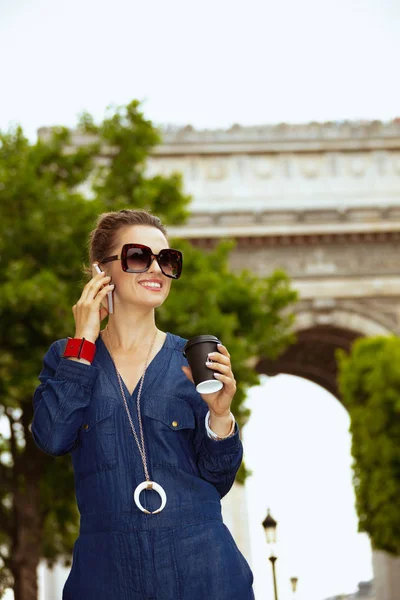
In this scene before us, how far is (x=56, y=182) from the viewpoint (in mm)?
21641

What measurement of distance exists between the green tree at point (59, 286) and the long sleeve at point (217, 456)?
14.4 m

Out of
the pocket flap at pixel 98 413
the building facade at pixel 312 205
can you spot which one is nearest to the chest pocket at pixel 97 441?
the pocket flap at pixel 98 413

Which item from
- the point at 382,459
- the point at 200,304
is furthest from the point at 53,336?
the point at 382,459

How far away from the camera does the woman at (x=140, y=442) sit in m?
3.40

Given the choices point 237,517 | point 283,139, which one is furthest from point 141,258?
point 237,517

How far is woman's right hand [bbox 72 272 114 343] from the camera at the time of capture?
3.73 m

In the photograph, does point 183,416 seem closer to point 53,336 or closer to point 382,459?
point 53,336

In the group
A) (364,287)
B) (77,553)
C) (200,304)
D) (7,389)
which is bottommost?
(77,553)

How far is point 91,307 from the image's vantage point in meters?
3.78

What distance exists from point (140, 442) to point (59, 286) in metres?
15.0

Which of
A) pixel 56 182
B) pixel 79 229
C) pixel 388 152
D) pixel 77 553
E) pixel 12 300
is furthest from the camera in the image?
pixel 388 152

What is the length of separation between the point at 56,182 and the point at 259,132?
1318cm

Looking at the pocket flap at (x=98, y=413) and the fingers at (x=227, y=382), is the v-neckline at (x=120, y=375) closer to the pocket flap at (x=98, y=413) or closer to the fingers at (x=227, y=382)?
the pocket flap at (x=98, y=413)

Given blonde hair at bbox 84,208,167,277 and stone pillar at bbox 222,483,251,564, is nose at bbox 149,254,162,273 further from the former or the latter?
stone pillar at bbox 222,483,251,564
